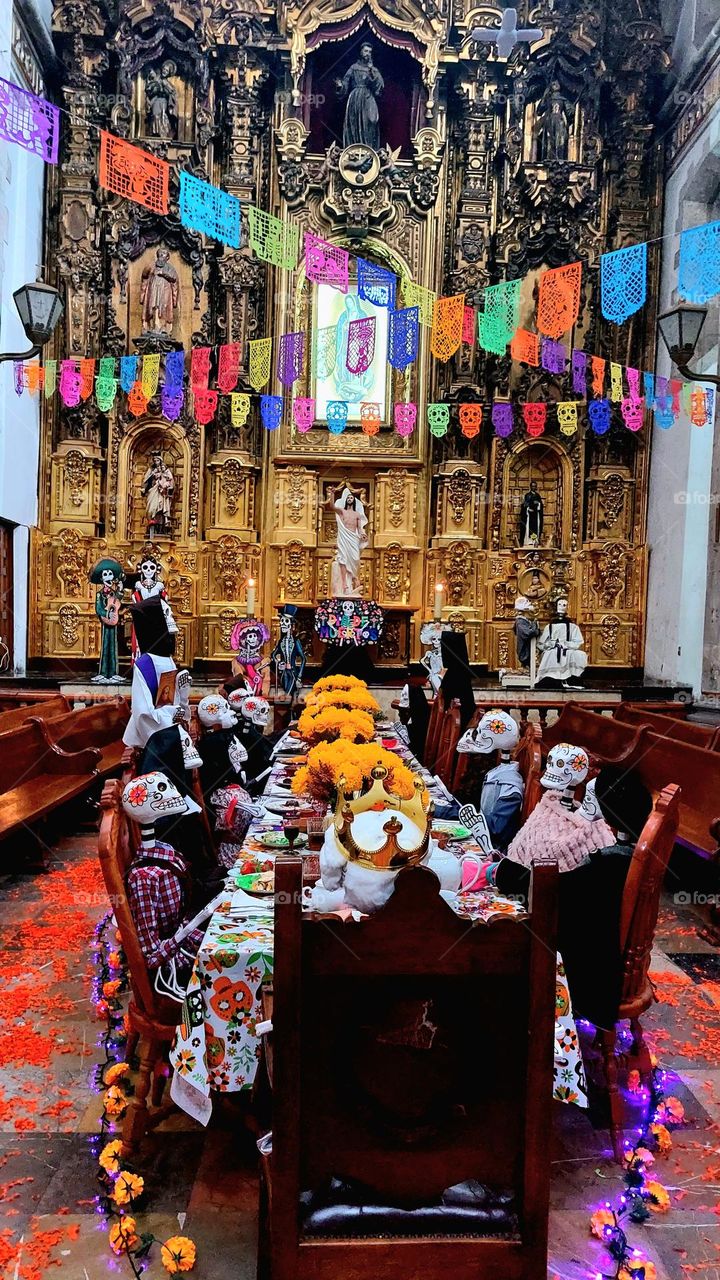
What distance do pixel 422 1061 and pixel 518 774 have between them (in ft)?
8.20

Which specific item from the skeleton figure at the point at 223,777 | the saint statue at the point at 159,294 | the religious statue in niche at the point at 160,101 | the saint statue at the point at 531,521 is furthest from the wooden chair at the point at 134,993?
the religious statue in niche at the point at 160,101

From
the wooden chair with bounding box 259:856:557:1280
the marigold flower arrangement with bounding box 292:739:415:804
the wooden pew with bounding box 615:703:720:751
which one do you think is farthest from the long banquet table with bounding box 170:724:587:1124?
the wooden pew with bounding box 615:703:720:751

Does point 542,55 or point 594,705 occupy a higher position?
point 542,55

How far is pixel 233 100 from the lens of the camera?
13789 mm

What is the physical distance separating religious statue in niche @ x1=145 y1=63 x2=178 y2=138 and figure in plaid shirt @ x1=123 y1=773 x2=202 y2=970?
13933 millimetres

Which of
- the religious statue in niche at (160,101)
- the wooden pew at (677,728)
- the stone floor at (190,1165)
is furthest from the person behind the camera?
the religious statue in niche at (160,101)

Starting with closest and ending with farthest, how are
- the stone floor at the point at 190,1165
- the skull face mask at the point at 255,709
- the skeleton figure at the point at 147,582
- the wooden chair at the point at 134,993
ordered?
the stone floor at the point at 190,1165 < the wooden chair at the point at 134,993 < the skull face mask at the point at 255,709 < the skeleton figure at the point at 147,582

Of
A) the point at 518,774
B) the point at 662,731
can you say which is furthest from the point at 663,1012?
the point at 662,731

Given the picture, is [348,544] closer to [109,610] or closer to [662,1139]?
[109,610]

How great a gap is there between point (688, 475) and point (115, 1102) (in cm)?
1207

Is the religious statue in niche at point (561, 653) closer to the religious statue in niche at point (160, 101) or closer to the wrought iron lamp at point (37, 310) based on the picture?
the wrought iron lamp at point (37, 310)

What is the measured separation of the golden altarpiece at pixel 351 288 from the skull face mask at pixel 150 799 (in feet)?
36.0

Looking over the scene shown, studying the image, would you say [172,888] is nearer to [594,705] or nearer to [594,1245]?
[594,1245]

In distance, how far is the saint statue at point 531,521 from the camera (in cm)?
1412
